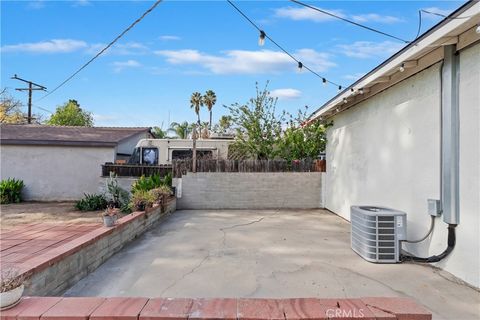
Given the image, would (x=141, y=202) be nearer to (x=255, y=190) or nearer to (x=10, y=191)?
(x=255, y=190)

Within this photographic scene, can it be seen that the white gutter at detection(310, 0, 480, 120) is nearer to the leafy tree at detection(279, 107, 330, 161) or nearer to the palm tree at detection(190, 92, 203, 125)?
the leafy tree at detection(279, 107, 330, 161)

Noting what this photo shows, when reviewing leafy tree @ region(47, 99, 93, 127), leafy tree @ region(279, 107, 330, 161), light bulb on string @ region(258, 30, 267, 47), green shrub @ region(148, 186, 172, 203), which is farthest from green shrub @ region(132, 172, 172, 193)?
leafy tree @ region(47, 99, 93, 127)

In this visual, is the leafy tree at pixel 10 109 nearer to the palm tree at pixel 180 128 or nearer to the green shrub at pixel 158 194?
the palm tree at pixel 180 128

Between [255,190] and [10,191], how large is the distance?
361 inches

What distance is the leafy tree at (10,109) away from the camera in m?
21.9

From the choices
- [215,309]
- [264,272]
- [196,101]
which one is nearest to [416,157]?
[264,272]

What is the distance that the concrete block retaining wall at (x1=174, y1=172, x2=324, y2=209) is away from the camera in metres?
9.48

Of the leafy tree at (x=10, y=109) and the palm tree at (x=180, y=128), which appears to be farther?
the palm tree at (x=180, y=128)

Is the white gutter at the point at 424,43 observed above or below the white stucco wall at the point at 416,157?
above

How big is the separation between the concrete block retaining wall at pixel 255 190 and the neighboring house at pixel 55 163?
14.6ft

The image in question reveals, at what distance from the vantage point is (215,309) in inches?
67.6

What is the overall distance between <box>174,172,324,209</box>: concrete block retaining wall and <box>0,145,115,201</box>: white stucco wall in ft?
14.9

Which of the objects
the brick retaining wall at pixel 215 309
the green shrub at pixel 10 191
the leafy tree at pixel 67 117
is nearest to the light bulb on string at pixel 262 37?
the brick retaining wall at pixel 215 309

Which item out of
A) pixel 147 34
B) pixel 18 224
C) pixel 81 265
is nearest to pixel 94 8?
pixel 147 34
